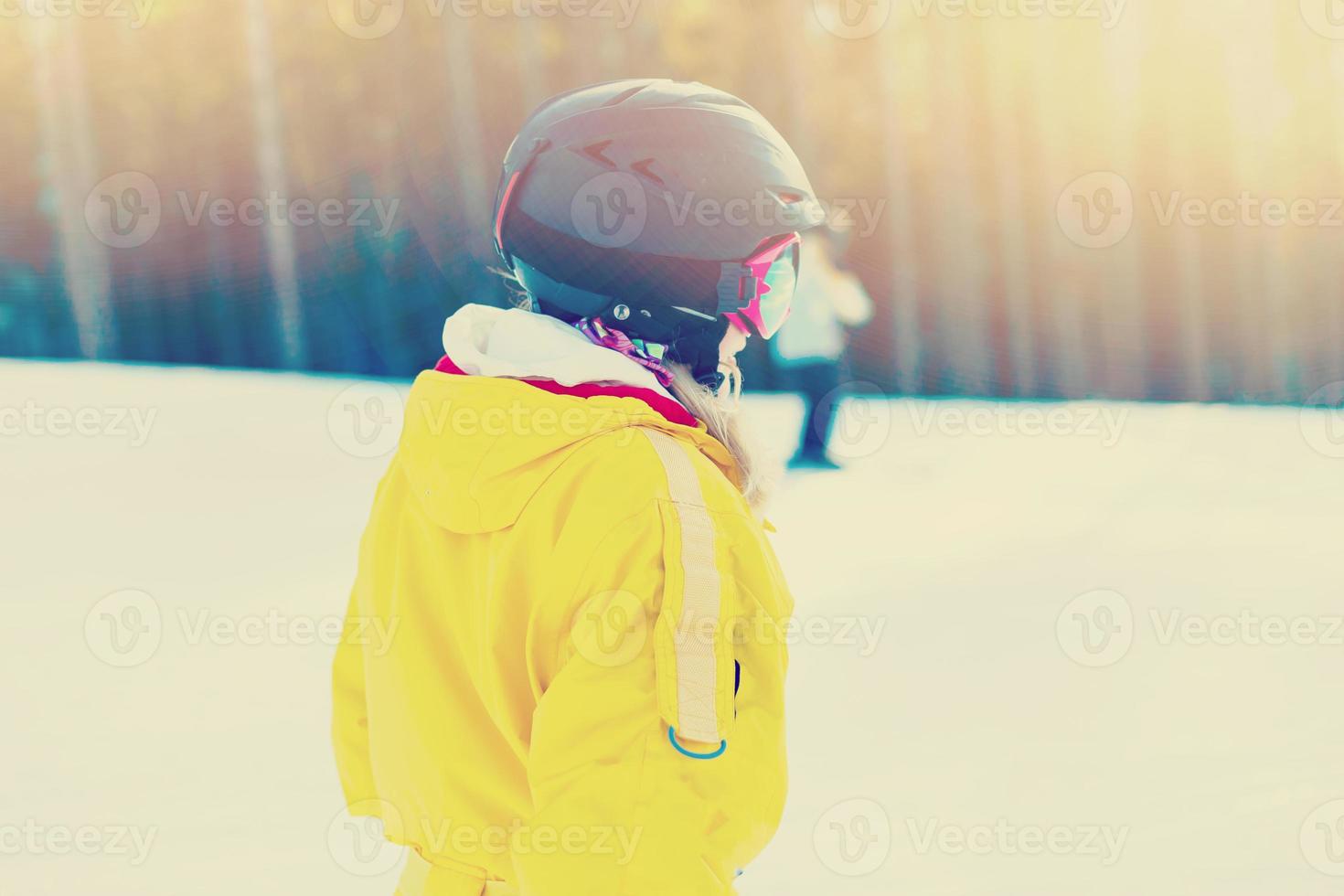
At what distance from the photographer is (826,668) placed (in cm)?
336

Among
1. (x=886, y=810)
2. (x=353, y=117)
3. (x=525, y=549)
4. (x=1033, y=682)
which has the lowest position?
(x=1033, y=682)

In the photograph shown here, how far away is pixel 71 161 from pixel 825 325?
4537 mm

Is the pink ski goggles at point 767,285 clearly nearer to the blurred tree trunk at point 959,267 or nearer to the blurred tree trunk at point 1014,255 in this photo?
the blurred tree trunk at point 959,267

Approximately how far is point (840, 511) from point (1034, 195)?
3.81m

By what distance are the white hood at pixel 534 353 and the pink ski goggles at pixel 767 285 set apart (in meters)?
0.28

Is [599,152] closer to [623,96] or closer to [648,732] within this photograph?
[623,96]

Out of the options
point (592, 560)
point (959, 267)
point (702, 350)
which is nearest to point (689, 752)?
point (592, 560)

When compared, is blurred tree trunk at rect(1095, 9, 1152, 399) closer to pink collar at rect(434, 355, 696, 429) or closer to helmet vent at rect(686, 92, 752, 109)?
helmet vent at rect(686, 92, 752, 109)

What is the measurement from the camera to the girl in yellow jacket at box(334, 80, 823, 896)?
83 cm

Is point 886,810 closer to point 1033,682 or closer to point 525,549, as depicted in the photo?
point 1033,682

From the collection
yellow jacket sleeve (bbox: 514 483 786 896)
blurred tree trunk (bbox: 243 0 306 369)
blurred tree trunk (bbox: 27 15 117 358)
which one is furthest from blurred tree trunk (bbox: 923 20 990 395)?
yellow jacket sleeve (bbox: 514 483 786 896)

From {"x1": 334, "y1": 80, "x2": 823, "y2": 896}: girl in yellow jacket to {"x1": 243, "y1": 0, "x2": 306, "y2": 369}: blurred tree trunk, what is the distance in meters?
5.97

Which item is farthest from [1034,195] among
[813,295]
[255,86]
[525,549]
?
[525,549]

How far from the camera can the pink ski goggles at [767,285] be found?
126 cm
